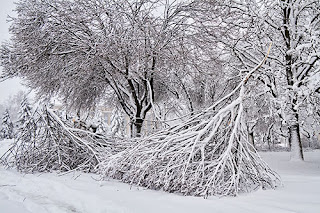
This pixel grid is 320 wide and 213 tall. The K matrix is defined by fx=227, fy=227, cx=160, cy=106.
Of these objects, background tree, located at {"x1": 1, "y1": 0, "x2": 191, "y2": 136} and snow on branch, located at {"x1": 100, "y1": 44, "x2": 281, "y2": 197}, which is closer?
→ snow on branch, located at {"x1": 100, "y1": 44, "x2": 281, "y2": 197}

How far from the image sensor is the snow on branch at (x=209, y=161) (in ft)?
12.1

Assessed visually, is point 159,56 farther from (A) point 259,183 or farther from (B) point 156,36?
(A) point 259,183

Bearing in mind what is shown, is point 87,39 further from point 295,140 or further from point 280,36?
point 295,140

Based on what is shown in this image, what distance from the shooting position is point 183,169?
3777 millimetres

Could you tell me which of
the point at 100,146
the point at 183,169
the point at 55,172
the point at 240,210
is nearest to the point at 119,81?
the point at 100,146

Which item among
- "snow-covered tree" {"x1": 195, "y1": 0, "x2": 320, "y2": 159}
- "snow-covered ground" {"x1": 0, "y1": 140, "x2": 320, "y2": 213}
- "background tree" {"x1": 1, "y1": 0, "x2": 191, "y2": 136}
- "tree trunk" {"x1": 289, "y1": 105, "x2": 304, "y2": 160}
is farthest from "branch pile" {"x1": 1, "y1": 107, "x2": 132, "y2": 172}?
"tree trunk" {"x1": 289, "y1": 105, "x2": 304, "y2": 160}

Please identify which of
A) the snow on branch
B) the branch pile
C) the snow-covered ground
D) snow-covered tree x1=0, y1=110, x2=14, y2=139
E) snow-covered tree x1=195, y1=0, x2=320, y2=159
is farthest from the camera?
snow-covered tree x1=0, y1=110, x2=14, y2=139

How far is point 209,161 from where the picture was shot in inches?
158

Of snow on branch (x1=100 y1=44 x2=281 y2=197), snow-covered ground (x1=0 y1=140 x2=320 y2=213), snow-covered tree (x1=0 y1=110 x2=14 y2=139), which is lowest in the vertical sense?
snow-covered ground (x1=0 y1=140 x2=320 y2=213)

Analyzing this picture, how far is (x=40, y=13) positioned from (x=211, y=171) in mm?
6807

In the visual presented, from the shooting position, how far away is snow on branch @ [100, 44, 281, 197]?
3703mm

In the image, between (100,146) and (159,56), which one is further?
(159,56)

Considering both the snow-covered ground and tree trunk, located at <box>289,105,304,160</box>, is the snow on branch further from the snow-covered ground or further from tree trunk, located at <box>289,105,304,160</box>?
tree trunk, located at <box>289,105,304,160</box>

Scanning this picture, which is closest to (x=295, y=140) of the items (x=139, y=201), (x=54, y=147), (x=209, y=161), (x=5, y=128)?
(x=209, y=161)
